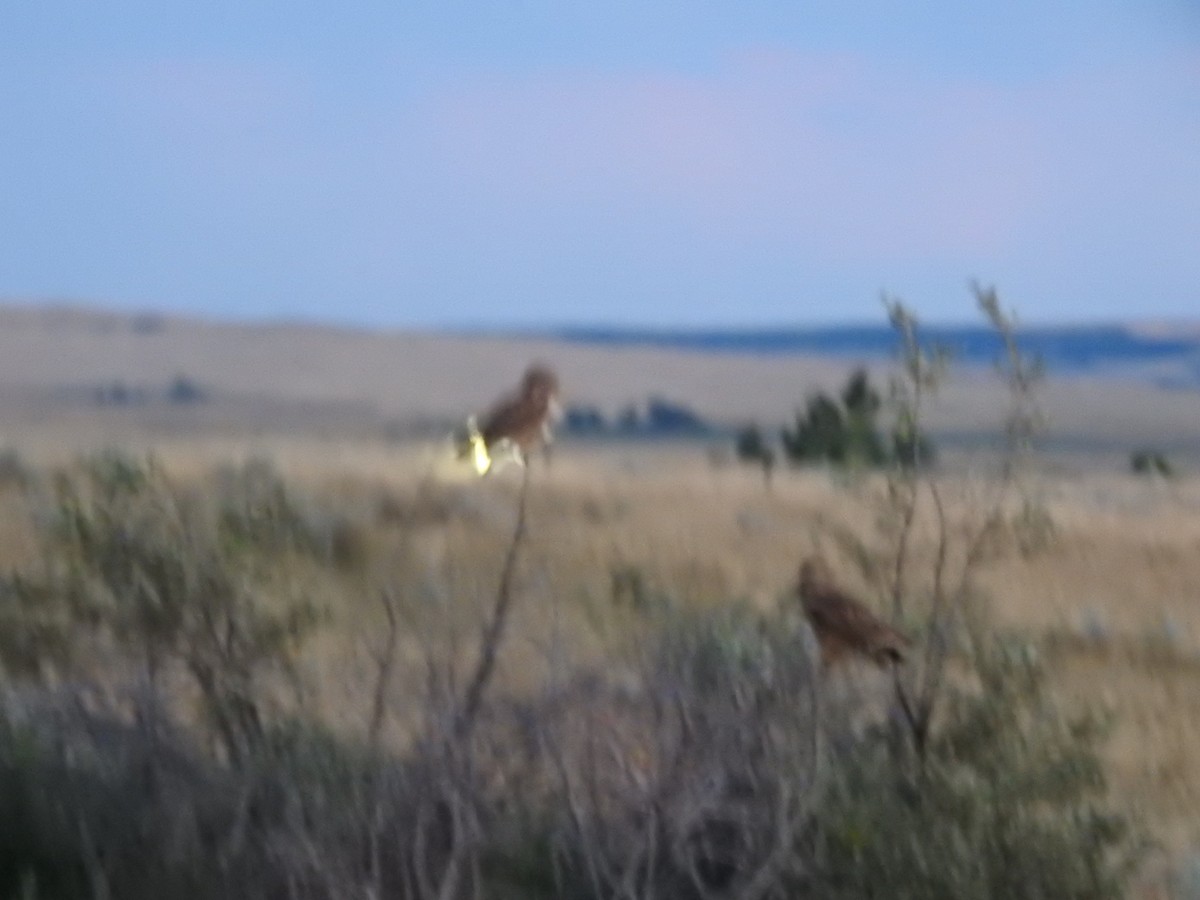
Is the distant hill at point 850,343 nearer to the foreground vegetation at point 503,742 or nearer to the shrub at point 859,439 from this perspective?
the shrub at point 859,439

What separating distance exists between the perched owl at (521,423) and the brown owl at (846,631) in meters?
1.05

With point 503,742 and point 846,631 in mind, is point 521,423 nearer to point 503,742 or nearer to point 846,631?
point 503,742

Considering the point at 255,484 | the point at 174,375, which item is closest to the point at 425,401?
the point at 174,375

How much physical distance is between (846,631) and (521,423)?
1272mm

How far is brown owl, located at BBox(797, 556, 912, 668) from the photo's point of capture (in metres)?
8.19

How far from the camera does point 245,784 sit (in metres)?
7.47

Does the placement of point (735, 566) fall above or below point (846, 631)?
below

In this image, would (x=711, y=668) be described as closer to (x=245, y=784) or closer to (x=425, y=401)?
(x=245, y=784)

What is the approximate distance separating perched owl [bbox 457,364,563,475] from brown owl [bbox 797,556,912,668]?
105 cm

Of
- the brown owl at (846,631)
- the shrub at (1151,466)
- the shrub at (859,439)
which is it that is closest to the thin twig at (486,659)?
the brown owl at (846,631)

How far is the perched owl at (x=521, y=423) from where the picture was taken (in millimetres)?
7875

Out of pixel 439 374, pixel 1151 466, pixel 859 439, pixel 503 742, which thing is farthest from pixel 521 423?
pixel 439 374

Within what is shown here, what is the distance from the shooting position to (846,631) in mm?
8227

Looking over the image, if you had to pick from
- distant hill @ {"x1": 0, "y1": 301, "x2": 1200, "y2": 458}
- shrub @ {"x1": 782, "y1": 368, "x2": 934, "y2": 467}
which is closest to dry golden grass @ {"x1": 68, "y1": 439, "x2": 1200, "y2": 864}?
shrub @ {"x1": 782, "y1": 368, "x2": 934, "y2": 467}
